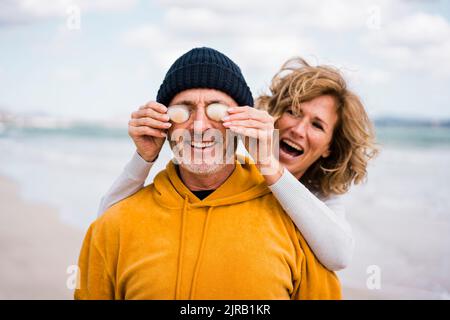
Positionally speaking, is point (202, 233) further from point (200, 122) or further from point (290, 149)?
point (290, 149)

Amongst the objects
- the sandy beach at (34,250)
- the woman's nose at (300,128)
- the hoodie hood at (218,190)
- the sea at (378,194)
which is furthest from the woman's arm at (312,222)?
the sandy beach at (34,250)

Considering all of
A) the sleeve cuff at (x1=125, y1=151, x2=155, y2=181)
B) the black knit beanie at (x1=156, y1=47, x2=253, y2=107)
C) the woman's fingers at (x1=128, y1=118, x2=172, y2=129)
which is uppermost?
the black knit beanie at (x1=156, y1=47, x2=253, y2=107)

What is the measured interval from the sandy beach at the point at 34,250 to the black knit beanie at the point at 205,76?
9.72ft

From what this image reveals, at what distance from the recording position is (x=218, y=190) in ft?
7.82

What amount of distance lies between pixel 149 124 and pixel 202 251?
654mm

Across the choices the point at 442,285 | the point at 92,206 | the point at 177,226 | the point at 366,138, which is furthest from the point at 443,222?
the point at 177,226

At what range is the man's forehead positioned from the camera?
232 centimetres

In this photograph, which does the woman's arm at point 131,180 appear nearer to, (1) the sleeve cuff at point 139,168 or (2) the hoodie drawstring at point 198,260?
(1) the sleeve cuff at point 139,168

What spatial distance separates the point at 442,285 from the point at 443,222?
2327 mm

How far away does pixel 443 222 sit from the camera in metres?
6.79

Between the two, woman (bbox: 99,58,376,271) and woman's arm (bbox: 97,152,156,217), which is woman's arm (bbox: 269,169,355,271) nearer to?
woman (bbox: 99,58,376,271)

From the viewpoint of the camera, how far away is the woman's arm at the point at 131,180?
2.51 m

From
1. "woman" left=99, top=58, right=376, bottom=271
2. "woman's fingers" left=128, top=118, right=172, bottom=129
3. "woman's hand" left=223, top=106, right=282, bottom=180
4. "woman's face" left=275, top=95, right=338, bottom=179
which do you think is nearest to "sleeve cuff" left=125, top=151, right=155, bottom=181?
"woman" left=99, top=58, right=376, bottom=271

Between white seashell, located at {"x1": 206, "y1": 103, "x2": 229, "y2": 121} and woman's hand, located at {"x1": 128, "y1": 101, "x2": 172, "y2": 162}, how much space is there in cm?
20
